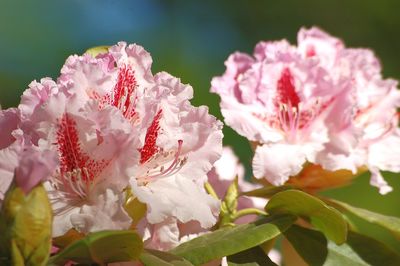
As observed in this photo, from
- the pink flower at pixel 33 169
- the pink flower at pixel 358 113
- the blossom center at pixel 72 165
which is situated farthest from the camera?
the pink flower at pixel 358 113

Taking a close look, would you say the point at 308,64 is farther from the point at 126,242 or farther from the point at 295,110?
the point at 126,242

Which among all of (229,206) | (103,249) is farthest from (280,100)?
(103,249)

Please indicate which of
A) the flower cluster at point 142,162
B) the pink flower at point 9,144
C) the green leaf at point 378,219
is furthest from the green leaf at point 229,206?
the pink flower at point 9,144

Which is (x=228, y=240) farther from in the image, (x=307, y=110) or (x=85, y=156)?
(x=307, y=110)

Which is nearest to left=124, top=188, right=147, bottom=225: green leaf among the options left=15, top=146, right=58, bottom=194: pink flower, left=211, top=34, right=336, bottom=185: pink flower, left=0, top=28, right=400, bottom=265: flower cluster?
left=0, top=28, right=400, bottom=265: flower cluster

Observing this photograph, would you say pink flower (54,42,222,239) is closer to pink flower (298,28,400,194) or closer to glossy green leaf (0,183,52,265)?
glossy green leaf (0,183,52,265)

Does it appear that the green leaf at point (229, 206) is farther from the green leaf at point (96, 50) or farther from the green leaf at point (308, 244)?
the green leaf at point (96, 50)
